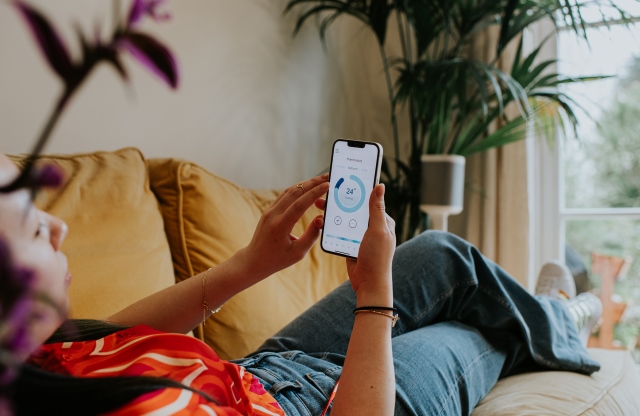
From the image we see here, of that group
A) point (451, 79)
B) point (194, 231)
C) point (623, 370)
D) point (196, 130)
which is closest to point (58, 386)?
point (194, 231)

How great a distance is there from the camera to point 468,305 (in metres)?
1.23

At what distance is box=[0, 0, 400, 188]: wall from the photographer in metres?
1.31

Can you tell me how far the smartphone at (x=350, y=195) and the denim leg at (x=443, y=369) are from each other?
8.9 inches

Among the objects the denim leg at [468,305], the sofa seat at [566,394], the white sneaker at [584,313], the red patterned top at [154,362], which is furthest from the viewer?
the white sneaker at [584,313]

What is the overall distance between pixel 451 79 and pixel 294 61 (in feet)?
1.90

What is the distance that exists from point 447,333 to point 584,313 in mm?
573

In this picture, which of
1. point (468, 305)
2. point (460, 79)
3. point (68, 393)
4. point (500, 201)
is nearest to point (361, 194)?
point (468, 305)

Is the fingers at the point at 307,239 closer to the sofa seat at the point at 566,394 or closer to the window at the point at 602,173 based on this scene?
the sofa seat at the point at 566,394

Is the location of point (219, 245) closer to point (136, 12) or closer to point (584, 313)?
point (584, 313)

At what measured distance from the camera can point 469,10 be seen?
6.98ft

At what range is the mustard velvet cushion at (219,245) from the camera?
1235mm

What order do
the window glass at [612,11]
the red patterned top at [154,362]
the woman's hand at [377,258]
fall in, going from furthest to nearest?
the window glass at [612,11], the woman's hand at [377,258], the red patterned top at [154,362]

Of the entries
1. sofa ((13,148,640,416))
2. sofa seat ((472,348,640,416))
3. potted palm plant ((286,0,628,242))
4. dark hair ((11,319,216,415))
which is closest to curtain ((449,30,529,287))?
potted palm plant ((286,0,628,242))

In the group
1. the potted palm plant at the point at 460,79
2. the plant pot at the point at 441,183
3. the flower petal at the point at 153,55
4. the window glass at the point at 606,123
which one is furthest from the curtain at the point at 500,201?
the flower petal at the point at 153,55
